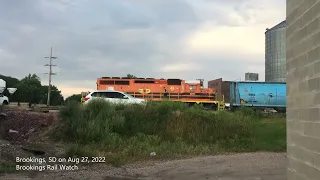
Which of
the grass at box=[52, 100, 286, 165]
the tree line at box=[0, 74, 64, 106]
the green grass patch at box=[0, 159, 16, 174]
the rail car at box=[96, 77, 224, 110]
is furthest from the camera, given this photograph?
the tree line at box=[0, 74, 64, 106]

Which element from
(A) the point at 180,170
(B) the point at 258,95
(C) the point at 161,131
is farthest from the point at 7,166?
(B) the point at 258,95

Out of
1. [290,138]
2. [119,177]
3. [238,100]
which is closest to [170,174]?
[119,177]

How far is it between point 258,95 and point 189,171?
2157 centimetres

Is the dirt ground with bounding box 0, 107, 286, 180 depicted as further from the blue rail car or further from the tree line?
the tree line

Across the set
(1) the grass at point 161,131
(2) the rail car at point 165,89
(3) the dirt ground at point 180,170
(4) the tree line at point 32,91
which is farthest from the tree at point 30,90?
(3) the dirt ground at point 180,170

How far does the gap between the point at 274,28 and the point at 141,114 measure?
3292 centimetres

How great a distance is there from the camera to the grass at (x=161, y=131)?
56.5ft

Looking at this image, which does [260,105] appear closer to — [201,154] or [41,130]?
[201,154]

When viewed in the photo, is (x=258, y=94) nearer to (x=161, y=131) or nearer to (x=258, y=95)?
(x=258, y=95)

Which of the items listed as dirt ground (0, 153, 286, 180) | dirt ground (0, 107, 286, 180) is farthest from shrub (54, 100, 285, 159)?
dirt ground (0, 153, 286, 180)

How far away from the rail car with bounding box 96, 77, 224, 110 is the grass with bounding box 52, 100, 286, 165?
10.2 meters

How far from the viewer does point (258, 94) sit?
3241cm

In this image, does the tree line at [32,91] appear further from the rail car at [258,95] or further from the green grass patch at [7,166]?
the green grass patch at [7,166]

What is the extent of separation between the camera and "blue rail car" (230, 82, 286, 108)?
3195 cm
